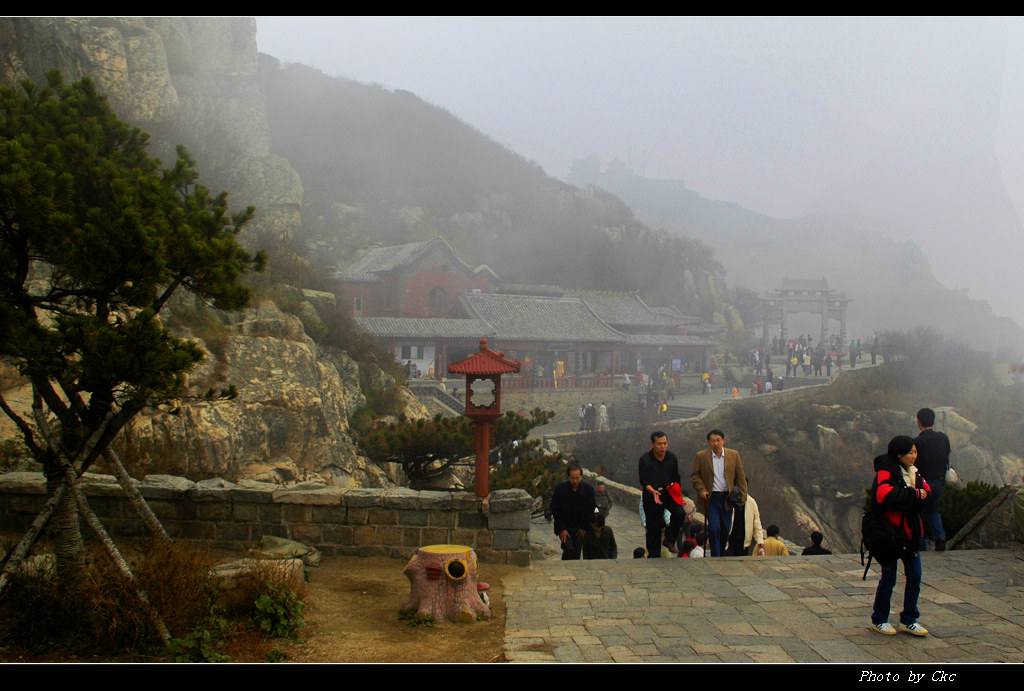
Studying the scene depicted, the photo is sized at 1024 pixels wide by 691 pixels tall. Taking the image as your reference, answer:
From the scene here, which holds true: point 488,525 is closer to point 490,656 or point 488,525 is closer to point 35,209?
point 490,656

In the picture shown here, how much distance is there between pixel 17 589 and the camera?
5.25 m

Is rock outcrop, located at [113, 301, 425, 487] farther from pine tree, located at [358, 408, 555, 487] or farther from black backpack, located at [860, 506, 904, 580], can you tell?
black backpack, located at [860, 506, 904, 580]

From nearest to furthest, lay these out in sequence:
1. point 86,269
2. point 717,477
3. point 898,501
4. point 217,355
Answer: point 898,501 < point 86,269 < point 717,477 < point 217,355

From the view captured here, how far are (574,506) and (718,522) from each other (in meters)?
1.58

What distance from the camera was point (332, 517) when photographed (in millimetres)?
7469

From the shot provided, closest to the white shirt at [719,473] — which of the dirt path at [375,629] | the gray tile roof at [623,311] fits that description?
the dirt path at [375,629]

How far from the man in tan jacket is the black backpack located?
2482mm

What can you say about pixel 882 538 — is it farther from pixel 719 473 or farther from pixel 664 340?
pixel 664 340

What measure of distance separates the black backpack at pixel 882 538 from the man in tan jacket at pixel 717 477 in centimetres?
248

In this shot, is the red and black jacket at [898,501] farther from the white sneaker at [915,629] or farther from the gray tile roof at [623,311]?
the gray tile roof at [623,311]

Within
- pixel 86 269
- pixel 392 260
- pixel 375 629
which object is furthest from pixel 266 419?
pixel 392 260

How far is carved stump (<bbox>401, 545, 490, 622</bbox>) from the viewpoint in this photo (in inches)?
223

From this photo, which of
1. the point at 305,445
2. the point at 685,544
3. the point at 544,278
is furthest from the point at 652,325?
the point at 685,544

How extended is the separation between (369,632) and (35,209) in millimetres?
3945
